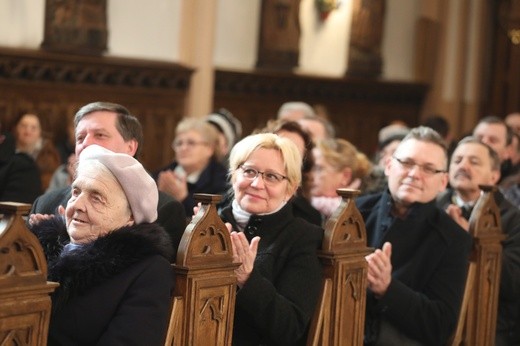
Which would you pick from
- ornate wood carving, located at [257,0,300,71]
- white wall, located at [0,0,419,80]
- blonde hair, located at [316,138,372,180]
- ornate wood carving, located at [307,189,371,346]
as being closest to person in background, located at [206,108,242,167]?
blonde hair, located at [316,138,372,180]

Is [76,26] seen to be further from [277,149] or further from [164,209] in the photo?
[277,149]

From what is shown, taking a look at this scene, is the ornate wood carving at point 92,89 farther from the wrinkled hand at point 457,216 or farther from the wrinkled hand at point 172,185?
the wrinkled hand at point 457,216

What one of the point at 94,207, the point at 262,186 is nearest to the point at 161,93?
the point at 262,186

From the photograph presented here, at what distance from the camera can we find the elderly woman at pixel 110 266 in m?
3.38

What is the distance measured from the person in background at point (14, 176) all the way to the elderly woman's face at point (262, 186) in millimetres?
2834

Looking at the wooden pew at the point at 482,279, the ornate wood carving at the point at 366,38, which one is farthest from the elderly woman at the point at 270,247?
the ornate wood carving at the point at 366,38

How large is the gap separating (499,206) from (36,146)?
14.9 ft

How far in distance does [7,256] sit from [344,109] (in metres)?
10.8

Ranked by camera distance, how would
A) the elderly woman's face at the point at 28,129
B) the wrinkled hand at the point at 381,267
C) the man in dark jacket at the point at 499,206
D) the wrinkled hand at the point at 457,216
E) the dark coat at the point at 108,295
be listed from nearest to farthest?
1. the dark coat at the point at 108,295
2. the wrinkled hand at the point at 381,267
3. the wrinkled hand at the point at 457,216
4. the man in dark jacket at the point at 499,206
5. the elderly woman's face at the point at 28,129

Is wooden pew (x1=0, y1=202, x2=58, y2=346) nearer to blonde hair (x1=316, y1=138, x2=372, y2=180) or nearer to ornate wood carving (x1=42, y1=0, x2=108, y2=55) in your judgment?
blonde hair (x1=316, y1=138, x2=372, y2=180)

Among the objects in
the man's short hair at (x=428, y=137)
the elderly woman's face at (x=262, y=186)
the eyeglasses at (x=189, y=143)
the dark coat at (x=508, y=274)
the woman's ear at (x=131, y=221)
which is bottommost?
the dark coat at (x=508, y=274)

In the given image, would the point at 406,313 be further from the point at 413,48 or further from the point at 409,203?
the point at 413,48

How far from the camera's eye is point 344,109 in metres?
13.6

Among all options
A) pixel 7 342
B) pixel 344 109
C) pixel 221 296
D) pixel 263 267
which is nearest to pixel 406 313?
pixel 263 267
